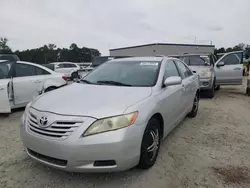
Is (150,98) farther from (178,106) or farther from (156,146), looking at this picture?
(178,106)

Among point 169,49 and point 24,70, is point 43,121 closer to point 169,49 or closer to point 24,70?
point 24,70

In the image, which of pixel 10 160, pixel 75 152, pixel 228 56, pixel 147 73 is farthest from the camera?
pixel 228 56

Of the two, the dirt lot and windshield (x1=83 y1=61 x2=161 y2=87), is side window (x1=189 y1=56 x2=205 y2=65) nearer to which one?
the dirt lot

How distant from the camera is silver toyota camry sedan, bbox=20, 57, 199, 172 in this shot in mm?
2346

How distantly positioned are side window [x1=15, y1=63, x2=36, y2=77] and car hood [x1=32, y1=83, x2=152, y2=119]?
3.12 metres

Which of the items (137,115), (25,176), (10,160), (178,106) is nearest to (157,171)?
(137,115)

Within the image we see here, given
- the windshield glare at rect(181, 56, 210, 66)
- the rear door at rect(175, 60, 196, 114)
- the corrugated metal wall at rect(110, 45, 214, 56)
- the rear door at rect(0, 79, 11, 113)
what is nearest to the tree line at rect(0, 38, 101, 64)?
the corrugated metal wall at rect(110, 45, 214, 56)

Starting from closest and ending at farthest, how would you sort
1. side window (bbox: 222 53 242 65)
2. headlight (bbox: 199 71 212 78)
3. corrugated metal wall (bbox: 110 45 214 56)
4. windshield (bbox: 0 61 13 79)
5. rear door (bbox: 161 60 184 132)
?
1. rear door (bbox: 161 60 184 132)
2. windshield (bbox: 0 61 13 79)
3. headlight (bbox: 199 71 212 78)
4. side window (bbox: 222 53 242 65)
5. corrugated metal wall (bbox: 110 45 214 56)

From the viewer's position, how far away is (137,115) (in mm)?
2570

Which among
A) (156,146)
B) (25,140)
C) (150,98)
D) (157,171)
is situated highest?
(150,98)

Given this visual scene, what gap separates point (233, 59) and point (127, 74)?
23.2 feet

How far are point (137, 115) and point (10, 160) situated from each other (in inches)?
80.2

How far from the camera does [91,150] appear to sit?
232cm

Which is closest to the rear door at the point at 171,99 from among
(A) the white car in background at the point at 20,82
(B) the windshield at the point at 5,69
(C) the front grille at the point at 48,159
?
(C) the front grille at the point at 48,159
